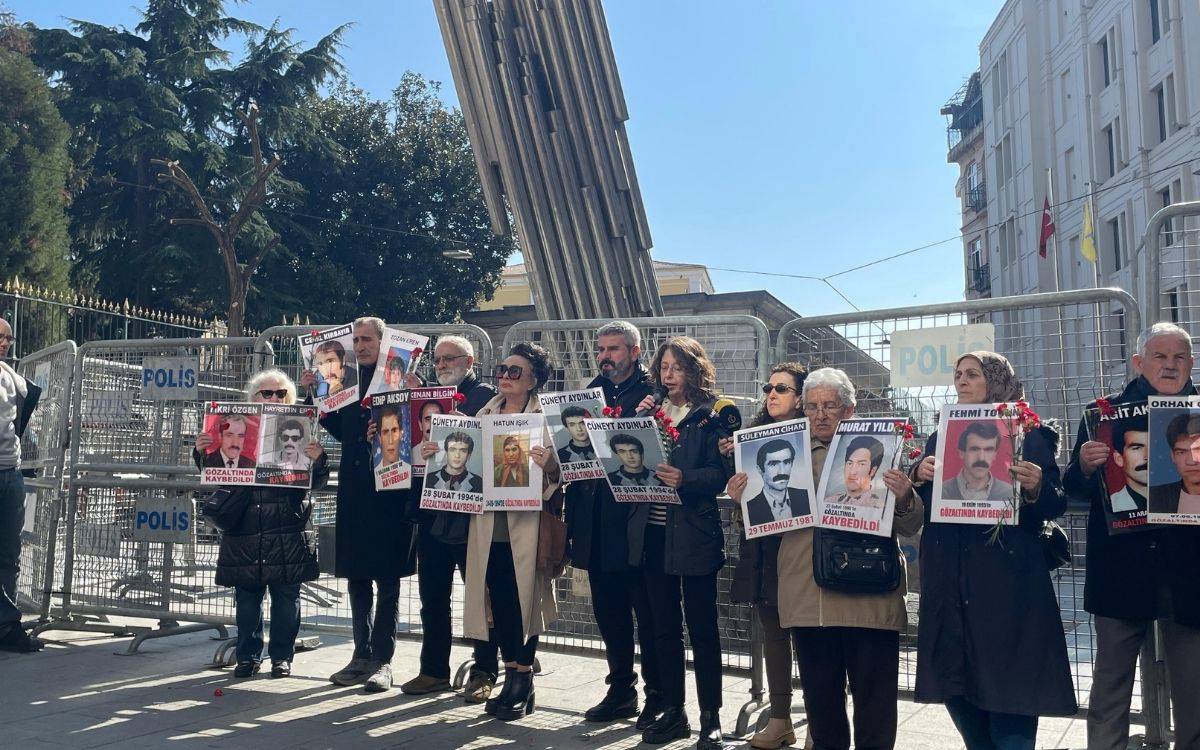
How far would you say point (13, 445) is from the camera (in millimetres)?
7594

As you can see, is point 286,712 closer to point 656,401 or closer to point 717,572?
point 717,572

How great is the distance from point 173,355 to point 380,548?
261 centimetres

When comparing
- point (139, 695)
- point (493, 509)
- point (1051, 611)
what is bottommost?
point (139, 695)

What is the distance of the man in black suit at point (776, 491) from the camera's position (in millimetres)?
4543

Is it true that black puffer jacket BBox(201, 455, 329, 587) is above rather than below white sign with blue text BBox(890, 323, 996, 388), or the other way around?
below

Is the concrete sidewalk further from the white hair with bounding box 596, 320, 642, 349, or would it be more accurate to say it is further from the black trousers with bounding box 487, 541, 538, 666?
the white hair with bounding box 596, 320, 642, 349

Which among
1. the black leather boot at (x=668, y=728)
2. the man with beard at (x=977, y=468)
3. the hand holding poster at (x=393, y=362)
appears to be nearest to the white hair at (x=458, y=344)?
the hand holding poster at (x=393, y=362)

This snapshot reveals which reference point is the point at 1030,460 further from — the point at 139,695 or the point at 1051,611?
the point at 139,695

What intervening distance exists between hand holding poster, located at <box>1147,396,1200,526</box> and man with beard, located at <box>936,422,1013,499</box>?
0.65m

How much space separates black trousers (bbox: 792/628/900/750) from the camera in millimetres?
4301

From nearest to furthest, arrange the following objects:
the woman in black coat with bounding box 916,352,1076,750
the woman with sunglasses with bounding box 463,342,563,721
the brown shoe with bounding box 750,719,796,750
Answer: the woman in black coat with bounding box 916,352,1076,750 → the brown shoe with bounding box 750,719,796,750 → the woman with sunglasses with bounding box 463,342,563,721

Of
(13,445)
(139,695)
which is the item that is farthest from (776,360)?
(13,445)

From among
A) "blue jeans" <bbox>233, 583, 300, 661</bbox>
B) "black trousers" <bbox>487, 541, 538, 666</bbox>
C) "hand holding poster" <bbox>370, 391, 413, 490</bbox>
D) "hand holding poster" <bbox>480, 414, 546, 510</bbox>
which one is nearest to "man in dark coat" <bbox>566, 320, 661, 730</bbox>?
"hand holding poster" <bbox>480, 414, 546, 510</bbox>

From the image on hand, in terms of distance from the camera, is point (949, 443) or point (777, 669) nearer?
point (949, 443)
